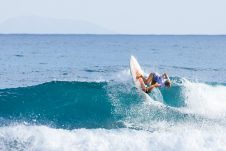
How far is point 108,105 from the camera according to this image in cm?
1867

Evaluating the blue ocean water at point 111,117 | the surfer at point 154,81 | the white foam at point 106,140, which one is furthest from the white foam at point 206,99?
the white foam at point 106,140

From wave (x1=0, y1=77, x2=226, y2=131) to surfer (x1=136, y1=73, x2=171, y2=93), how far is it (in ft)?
1.66

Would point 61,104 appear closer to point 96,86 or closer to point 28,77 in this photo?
point 96,86

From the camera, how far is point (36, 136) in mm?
13922

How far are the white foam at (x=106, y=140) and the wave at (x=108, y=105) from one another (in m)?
1.37

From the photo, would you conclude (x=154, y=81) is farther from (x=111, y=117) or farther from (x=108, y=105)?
(x=111, y=117)

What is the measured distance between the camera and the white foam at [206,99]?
18.2 meters

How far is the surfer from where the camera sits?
17688 mm

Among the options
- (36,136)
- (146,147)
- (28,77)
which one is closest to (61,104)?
(36,136)

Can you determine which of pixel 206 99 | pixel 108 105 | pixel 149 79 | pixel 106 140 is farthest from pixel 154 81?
pixel 106 140

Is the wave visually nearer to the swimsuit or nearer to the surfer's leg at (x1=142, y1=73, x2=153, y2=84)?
the surfer's leg at (x1=142, y1=73, x2=153, y2=84)

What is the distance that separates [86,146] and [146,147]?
1817 mm

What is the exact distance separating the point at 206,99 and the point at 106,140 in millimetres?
7455

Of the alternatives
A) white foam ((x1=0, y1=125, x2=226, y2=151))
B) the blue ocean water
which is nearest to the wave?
the blue ocean water
